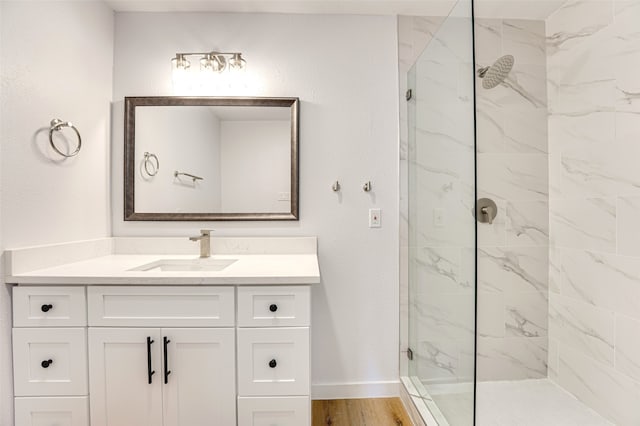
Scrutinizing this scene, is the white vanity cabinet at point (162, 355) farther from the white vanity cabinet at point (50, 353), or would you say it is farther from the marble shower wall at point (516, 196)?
the marble shower wall at point (516, 196)

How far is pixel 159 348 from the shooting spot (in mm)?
1306

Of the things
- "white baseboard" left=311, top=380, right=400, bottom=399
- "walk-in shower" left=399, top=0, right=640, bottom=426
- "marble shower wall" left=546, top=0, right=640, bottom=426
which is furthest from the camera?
"white baseboard" left=311, top=380, right=400, bottom=399

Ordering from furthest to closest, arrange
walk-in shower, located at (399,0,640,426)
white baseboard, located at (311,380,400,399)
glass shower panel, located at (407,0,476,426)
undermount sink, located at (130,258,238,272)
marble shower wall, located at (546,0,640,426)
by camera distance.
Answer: white baseboard, located at (311,380,400,399)
undermount sink, located at (130,258,238,272)
marble shower wall, located at (546,0,640,426)
walk-in shower, located at (399,0,640,426)
glass shower panel, located at (407,0,476,426)

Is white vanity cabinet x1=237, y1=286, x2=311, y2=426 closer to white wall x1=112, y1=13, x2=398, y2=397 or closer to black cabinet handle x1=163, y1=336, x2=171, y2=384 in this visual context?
black cabinet handle x1=163, y1=336, x2=171, y2=384

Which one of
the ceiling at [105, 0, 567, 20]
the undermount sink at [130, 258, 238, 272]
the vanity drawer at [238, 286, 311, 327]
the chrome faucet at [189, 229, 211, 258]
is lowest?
the vanity drawer at [238, 286, 311, 327]

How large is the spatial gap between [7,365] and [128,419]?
0.51m

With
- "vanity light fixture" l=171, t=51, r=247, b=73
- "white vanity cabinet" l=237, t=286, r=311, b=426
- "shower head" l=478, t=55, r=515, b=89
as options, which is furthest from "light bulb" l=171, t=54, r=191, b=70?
"shower head" l=478, t=55, r=515, b=89

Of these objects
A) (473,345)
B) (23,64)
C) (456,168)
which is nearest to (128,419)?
(473,345)

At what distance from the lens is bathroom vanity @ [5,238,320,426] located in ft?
4.25

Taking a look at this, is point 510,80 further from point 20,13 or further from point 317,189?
point 20,13

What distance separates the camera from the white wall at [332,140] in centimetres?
189

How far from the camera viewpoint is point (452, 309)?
1.29 meters

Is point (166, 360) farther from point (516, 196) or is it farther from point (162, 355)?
point (516, 196)

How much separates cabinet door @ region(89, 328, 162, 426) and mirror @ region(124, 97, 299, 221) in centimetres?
75
